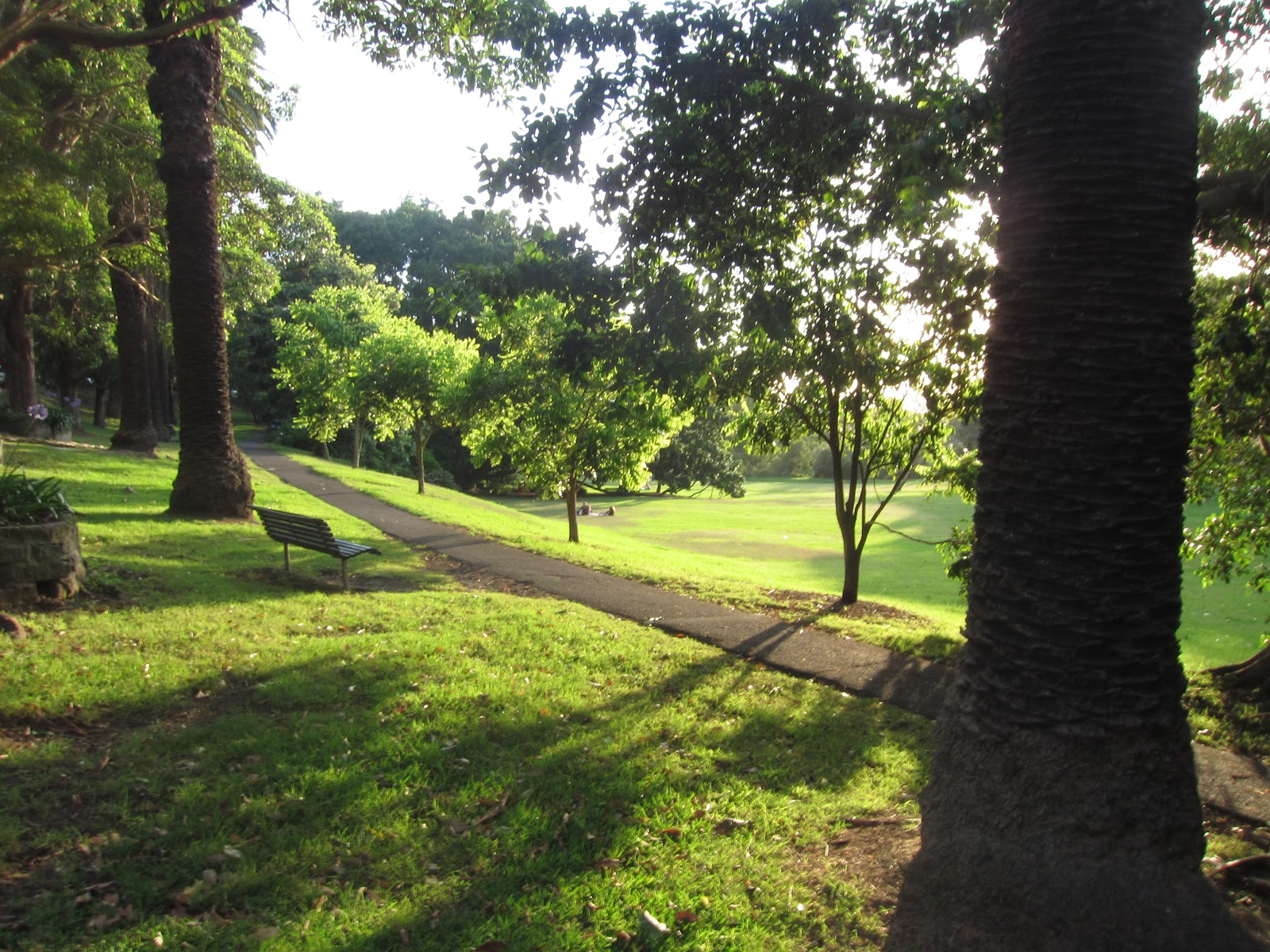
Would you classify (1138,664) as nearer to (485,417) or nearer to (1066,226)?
→ (1066,226)

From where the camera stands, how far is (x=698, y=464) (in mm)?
53062

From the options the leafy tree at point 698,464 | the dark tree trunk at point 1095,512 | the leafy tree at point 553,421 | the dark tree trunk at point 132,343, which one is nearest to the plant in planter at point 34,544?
the dark tree trunk at point 1095,512

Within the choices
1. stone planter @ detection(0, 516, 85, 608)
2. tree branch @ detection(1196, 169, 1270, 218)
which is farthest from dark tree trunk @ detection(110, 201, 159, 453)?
tree branch @ detection(1196, 169, 1270, 218)

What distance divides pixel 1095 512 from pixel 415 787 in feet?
11.7

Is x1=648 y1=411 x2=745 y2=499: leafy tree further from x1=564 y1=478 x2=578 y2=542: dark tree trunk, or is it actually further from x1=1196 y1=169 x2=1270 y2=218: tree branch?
x1=1196 y1=169 x2=1270 y2=218: tree branch

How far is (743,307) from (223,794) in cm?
521

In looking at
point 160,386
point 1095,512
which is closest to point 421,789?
point 1095,512

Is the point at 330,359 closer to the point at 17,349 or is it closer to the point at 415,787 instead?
the point at 17,349

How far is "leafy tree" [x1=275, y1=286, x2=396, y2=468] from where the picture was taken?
32531mm

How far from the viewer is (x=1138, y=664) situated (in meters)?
3.40

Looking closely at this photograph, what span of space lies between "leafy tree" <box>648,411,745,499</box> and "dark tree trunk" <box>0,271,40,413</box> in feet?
105

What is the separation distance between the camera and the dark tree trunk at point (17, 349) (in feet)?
78.6

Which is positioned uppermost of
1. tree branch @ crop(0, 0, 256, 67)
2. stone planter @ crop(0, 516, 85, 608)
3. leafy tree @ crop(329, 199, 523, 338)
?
leafy tree @ crop(329, 199, 523, 338)

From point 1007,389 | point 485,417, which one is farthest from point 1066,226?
point 485,417
